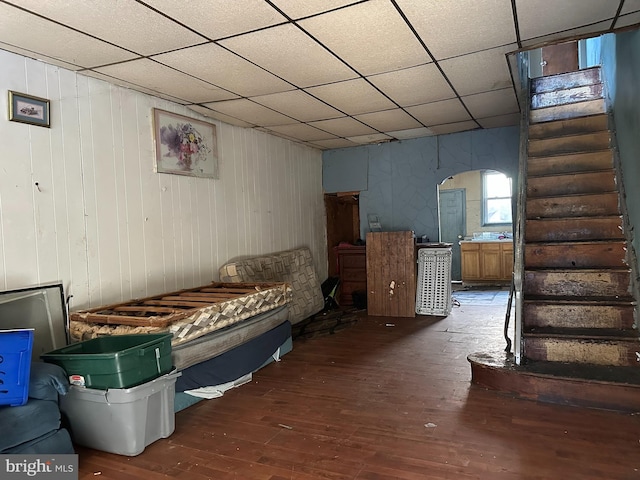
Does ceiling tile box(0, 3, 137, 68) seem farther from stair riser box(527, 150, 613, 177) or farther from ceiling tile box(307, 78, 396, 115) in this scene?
stair riser box(527, 150, 613, 177)

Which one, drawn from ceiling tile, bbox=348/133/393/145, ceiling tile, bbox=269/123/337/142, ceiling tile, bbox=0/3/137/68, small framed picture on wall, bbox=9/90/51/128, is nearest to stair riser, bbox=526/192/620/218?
ceiling tile, bbox=348/133/393/145

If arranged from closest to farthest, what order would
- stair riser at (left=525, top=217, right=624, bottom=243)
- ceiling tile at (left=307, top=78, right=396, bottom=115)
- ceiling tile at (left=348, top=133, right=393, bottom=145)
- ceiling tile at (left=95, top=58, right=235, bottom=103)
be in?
1. ceiling tile at (left=95, top=58, right=235, bottom=103)
2. stair riser at (left=525, top=217, right=624, bottom=243)
3. ceiling tile at (left=307, top=78, right=396, bottom=115)
4. ceiling tile at (left=348, top=133, right=393, bottom=145)

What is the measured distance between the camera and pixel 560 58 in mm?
7383

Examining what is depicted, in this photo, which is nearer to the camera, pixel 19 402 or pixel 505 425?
pixel 19 402

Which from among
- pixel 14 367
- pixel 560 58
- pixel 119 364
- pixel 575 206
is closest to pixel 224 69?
pixel 119 364

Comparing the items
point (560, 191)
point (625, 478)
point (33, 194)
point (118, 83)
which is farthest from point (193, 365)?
point (560, 191)

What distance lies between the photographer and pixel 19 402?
7.11 ft

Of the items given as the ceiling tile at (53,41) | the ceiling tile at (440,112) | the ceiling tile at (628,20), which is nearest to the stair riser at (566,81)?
the ceiling tile at (440,112)

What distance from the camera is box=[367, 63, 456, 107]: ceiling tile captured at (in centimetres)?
367

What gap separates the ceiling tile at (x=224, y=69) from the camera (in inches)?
120

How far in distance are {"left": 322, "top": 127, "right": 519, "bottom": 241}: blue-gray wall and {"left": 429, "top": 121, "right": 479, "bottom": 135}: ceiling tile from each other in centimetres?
20

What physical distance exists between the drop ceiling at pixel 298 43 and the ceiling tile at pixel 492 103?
35 millimetres

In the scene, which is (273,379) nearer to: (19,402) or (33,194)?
(19,402)

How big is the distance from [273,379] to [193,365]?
2.75 feet
